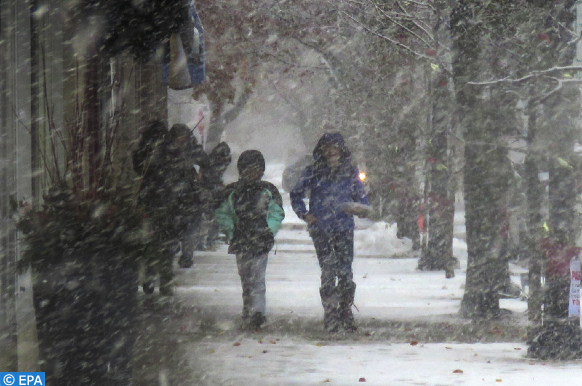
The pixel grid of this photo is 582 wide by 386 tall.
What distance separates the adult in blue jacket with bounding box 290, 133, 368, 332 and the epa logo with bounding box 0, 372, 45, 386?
13.0ft

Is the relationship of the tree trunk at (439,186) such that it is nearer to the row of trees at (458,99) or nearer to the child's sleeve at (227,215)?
the row of trees at (458,99)

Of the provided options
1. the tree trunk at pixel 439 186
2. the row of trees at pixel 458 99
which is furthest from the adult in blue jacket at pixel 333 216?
the tree trunk at pixel 439 186

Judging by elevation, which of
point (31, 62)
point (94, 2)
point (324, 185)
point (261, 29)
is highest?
point (261, 29)

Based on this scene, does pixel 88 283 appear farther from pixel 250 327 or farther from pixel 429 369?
pixel 250 327

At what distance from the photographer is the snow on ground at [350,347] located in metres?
7.49

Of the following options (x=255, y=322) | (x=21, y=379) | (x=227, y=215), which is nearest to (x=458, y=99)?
(x=227, y=215)

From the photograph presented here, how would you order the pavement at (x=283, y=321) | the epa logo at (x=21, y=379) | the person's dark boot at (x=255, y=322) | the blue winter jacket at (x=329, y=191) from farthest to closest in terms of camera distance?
the person's dark boot at (x=255, y=322) < the blue winter jacket at (x=329, y=191) < the pavement at (x=283, y=321) < the epa logo at (x=21, y=379)

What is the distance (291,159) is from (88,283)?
289ft

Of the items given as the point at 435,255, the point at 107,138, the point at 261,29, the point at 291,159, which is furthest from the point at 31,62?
the point at 291,159

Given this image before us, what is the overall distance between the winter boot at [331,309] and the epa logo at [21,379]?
4.08 m

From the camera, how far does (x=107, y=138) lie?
6637mm

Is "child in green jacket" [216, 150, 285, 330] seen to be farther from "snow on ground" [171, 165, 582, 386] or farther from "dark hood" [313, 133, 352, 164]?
"dark hood" [313, 133, 352, 164]

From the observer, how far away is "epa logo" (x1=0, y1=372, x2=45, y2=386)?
600 cm

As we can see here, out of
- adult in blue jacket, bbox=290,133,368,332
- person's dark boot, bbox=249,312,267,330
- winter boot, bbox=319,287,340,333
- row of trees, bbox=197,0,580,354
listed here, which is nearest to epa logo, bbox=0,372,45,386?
→ person's dark boot, bbox=249,312,267,330
